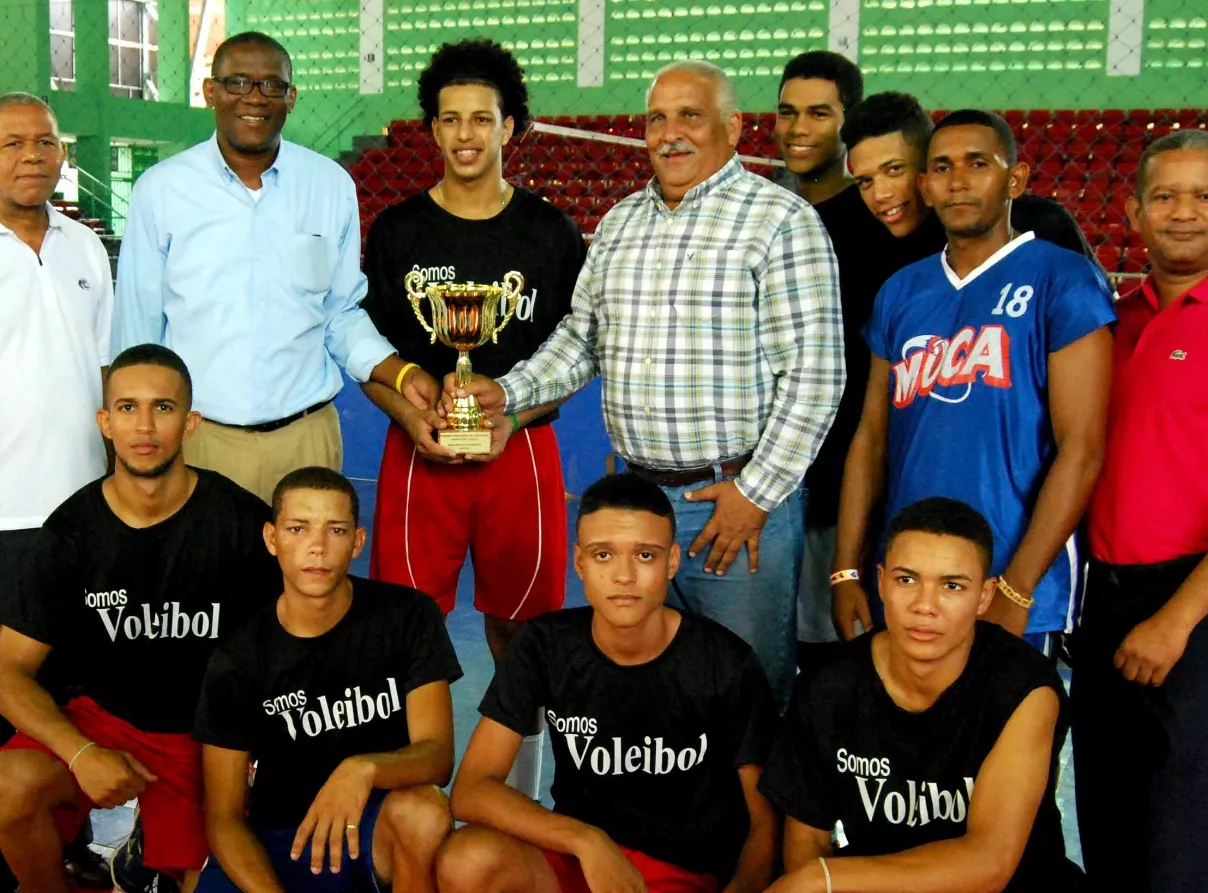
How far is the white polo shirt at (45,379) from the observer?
2.97m

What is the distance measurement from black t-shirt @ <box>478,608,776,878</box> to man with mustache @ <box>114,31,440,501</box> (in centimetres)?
99

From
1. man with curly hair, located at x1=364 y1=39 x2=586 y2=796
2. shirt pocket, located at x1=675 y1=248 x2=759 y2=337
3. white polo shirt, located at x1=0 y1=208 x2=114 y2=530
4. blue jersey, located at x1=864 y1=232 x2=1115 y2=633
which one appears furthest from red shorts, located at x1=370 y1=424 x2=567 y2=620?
blue jersey, located at x1=864 y1=232 x2=1115 y2=633

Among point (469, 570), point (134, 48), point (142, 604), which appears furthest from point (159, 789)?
point (134, 48)

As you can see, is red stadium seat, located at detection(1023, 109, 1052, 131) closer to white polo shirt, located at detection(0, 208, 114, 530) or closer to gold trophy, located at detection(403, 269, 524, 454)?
gold trophy, located at detection(403, 269, 524, 454)

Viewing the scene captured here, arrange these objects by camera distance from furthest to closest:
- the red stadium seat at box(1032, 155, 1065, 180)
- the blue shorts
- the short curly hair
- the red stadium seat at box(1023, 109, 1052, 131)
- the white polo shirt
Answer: the red stadium seat at box(1023, 109, 1052, 131) < the red stadium seat at box(1032, 155, 1065, 180) < the short curly hair < the white polo shirt < the blue shorts

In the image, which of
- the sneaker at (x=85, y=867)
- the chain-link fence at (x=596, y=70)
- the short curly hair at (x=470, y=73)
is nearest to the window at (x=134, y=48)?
the chain-link fence at (x=596, y=70)

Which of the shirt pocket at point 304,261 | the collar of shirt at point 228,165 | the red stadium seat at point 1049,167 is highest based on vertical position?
the red stadium seat at point 1049,167

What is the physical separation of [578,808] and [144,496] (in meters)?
1.14

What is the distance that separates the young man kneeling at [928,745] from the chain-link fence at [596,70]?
20.3 ft

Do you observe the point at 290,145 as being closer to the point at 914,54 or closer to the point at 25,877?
the point at 25,877

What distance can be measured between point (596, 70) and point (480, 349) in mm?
9709

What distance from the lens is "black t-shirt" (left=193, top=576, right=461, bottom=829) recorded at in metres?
2.48

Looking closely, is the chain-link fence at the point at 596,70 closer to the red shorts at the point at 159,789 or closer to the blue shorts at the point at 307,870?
the red shorts at the point at 159,789

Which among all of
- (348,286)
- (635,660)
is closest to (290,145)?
(348,286)
